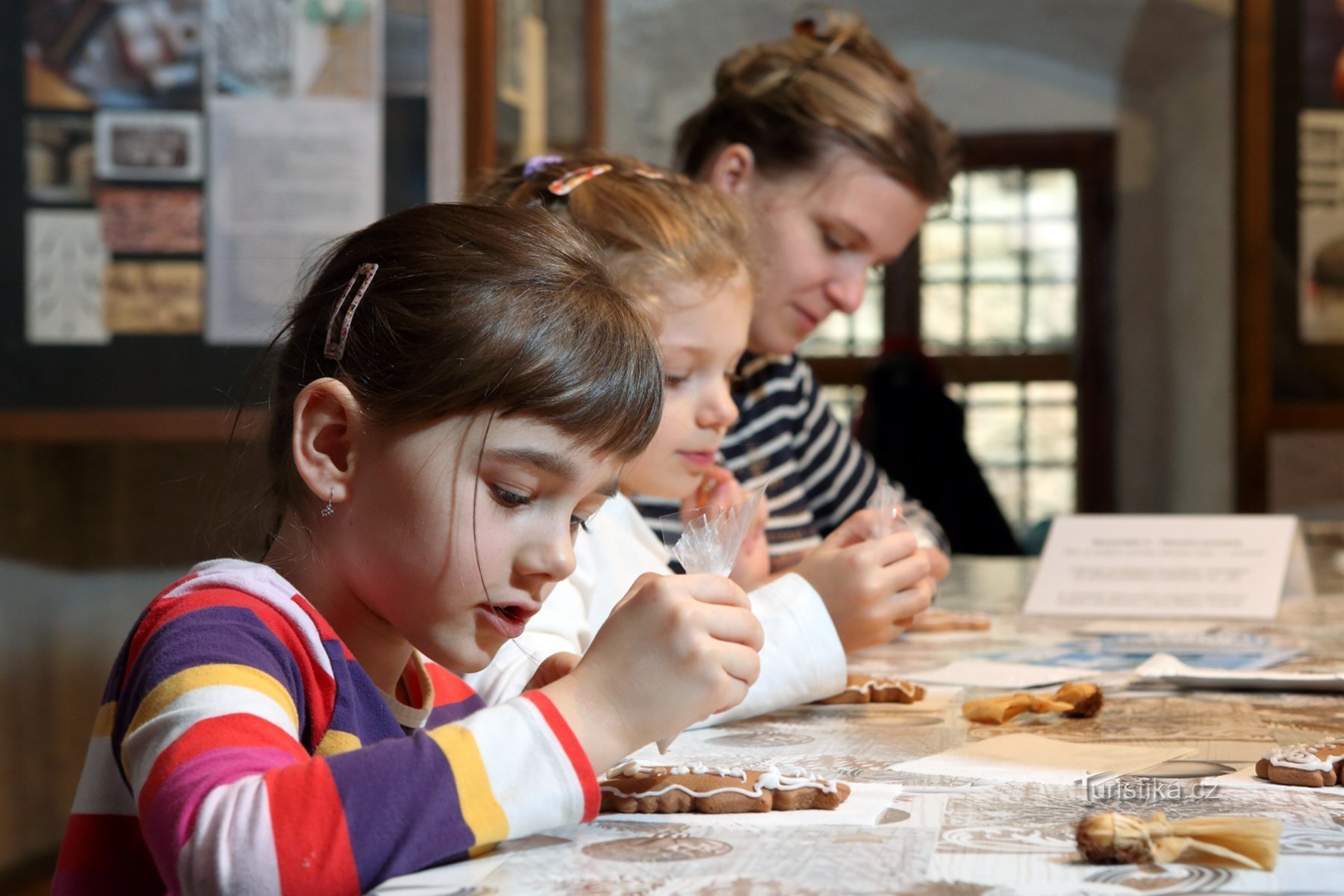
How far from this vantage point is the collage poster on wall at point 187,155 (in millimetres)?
2490

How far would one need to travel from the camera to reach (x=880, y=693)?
1.17 metres

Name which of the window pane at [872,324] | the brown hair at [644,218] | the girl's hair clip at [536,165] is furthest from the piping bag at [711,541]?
the window pane at [872,324]

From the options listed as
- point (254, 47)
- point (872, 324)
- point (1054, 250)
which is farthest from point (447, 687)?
point (1054, 250)

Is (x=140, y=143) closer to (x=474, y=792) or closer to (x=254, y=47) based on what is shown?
(x=254, y=47)

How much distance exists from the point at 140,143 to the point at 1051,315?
6148mm

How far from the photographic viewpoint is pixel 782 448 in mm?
2264

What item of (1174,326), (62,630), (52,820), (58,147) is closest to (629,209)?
(58,147)

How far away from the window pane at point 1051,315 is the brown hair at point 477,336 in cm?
716

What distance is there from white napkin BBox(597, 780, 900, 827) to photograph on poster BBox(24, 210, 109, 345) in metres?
2.00

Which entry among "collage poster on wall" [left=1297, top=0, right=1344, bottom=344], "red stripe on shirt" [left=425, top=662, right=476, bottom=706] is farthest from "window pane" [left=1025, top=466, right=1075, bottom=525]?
"red stripe on shirt" [left=425, top=662, right=476, bottom=706]

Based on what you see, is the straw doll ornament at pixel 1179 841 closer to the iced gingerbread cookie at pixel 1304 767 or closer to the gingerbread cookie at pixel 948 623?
the iced gingerbread cookie at pixel 1304 767

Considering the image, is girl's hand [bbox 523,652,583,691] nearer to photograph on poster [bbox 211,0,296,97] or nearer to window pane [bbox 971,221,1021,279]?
photograph on poster [bbox 211,0,296,97]

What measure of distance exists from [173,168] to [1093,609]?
1.69 meters

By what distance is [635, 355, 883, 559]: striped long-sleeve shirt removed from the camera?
2.18 metres
